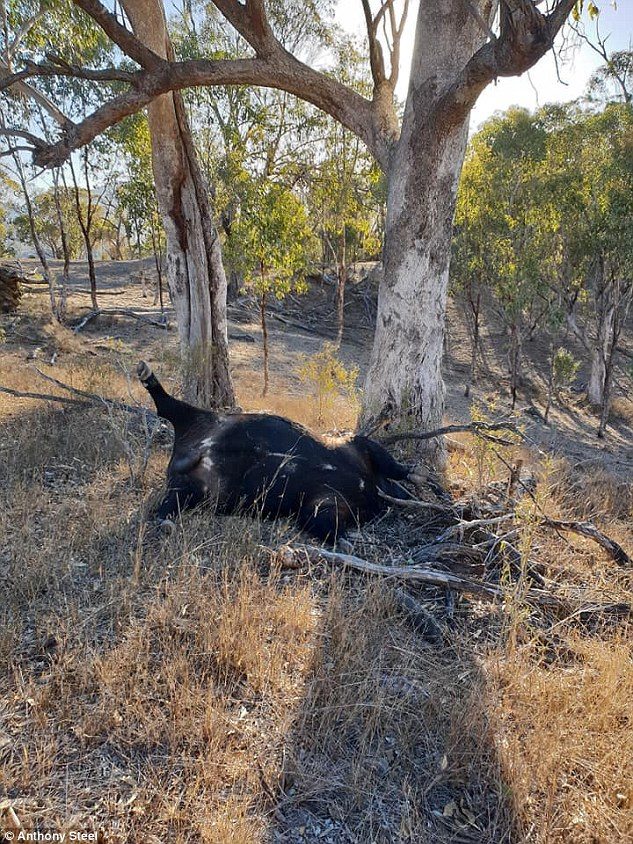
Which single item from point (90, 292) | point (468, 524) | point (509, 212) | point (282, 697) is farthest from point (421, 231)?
point (90, 292)

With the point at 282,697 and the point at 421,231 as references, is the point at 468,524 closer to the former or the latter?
the point at 282,697

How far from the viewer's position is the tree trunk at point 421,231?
14.4 feet

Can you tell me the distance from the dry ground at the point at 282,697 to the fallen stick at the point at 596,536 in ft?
0.26

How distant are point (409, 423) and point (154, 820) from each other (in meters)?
3.94

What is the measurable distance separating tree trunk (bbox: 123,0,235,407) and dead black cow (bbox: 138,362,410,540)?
321 centimetres

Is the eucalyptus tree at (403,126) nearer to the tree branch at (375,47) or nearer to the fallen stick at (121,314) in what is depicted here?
the tree branch at (375,47)

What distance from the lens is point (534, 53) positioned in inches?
122

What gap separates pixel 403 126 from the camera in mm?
4738

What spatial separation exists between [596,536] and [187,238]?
5599 millimetres

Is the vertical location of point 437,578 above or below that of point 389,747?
above

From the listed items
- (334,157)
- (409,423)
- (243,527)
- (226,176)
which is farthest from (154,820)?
(334,157)

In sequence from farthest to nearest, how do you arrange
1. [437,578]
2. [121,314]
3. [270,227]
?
[121,314], [270,227], [437,578]

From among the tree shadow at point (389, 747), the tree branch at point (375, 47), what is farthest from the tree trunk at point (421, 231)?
the tree shadow at point (389, 747)

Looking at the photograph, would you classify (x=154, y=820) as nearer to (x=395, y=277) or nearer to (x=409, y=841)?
(x=409, y=841)
